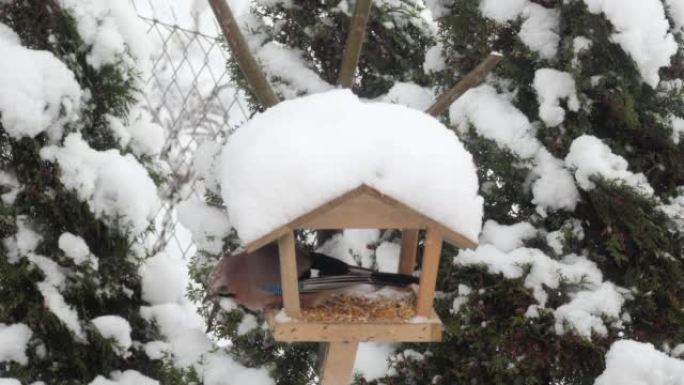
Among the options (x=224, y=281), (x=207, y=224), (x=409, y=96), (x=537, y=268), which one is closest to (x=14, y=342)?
(x=207, y=224)

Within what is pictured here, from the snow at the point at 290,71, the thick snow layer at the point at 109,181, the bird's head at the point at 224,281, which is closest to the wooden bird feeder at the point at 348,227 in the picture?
the bird's head at the point at 224,281

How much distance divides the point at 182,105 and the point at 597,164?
2.13m

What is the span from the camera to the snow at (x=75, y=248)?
204 cm

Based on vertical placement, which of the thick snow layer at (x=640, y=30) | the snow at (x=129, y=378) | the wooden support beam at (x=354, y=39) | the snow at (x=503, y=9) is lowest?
the snow at (x=129, y=378)

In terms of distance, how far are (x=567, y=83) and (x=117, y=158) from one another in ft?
4.16

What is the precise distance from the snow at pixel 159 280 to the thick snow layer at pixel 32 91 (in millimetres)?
475

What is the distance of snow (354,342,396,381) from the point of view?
2.12 meters

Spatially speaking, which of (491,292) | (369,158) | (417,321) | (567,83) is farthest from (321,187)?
(567,83)

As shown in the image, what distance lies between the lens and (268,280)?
1.66 m

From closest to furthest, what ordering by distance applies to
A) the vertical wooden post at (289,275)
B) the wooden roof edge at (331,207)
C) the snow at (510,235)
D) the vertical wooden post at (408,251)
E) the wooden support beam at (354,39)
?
the wooden roof edge at (331,207)
the vertical wooden post at (289,275)
the wooden support beam at (354,39)
the vertical wooden post at (408,251)
the snow at (510,235)

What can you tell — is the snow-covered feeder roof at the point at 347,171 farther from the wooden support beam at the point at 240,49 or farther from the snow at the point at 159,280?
the snow at the point at 159,280

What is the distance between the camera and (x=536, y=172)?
2041mm

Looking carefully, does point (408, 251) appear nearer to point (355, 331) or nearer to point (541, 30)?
point (355, 331)

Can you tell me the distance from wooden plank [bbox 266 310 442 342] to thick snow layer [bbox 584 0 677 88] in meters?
0.89
